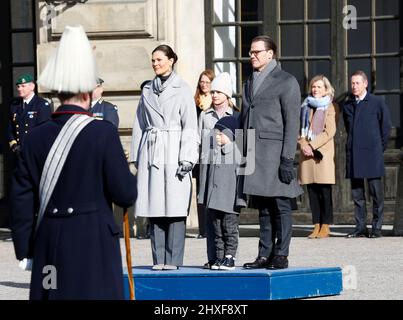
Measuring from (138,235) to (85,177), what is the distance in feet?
31.4

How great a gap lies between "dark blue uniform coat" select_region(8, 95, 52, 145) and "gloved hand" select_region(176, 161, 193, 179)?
4.68 meters

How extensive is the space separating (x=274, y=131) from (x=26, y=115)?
569cm

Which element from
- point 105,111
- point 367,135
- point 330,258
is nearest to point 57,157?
point 330,258

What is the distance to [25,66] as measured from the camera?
17453 millimetres

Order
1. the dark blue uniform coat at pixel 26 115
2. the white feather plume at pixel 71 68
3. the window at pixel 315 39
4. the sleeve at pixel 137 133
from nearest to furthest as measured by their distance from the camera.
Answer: the white feather plume at pixel 71 68 < the sleeve at pixel 137 133 < the dark blue uniform coat at pixel 26 115 < the window at pixel 315 39

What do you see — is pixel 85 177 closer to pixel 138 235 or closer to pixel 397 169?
pixel 138 235

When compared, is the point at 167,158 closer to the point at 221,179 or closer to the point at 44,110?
the point at 221,179

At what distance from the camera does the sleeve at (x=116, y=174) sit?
235 inches

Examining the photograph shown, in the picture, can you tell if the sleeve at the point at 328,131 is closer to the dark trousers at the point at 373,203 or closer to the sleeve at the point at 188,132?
the dark trousers at the point at 373,203

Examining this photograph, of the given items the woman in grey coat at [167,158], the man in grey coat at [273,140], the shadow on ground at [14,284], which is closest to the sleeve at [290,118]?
the man in grey coat at [273,140]

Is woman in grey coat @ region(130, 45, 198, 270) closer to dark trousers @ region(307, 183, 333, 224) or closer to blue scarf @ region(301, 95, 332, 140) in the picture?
dark trousers @ region(307, 183, 333, 224)

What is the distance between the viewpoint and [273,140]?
32.4ft

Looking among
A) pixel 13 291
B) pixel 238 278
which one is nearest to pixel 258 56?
pixel 238 278

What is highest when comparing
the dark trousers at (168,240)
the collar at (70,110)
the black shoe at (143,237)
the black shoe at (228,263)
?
the collar at (70,110)
